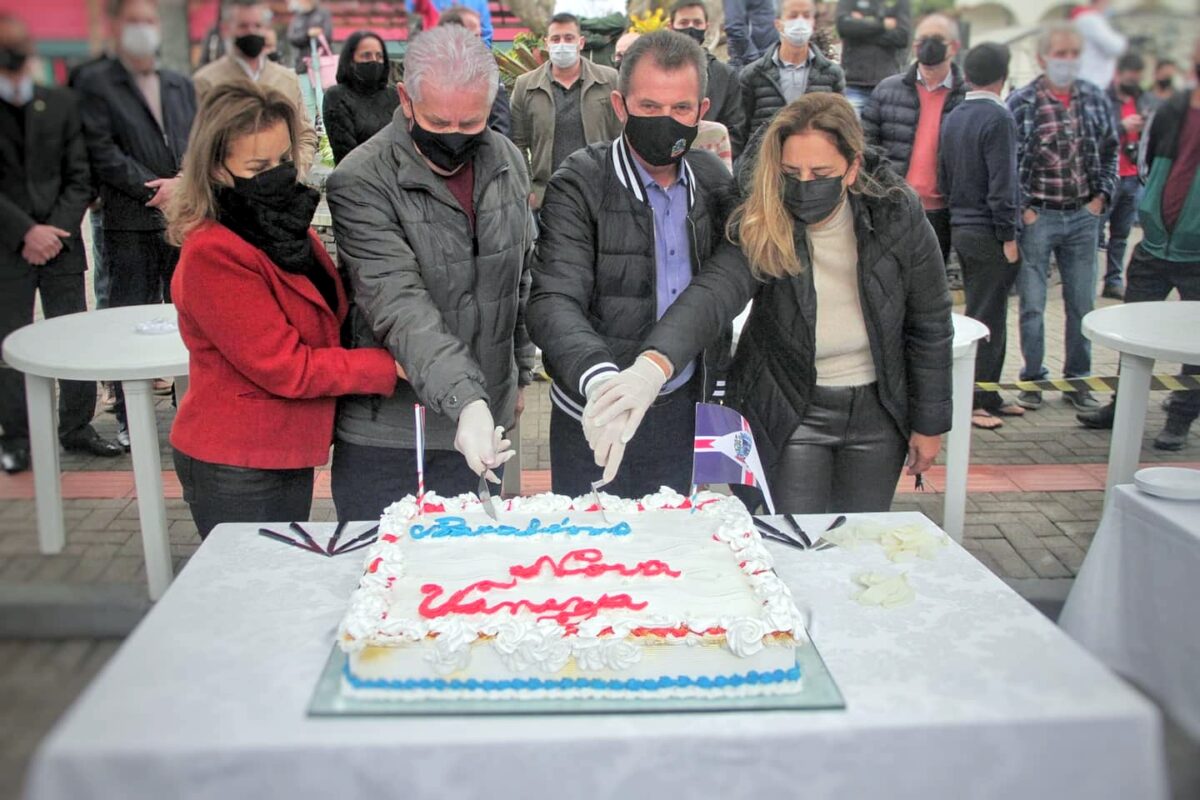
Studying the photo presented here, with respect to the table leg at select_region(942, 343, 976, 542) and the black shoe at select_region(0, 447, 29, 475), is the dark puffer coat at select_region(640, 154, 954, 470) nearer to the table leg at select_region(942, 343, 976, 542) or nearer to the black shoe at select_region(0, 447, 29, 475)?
the table leg at select_region(942, 343, 976, 542)

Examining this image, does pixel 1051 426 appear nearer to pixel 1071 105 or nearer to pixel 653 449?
pixel 1071 105

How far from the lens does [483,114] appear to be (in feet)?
6.86

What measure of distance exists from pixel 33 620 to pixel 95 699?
1.24ft

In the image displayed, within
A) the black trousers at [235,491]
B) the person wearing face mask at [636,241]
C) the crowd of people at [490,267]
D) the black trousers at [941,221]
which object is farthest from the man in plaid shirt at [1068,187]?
the black trousers at [235,491]

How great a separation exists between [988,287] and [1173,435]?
5.59 ft

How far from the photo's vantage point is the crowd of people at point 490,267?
75.5 inches

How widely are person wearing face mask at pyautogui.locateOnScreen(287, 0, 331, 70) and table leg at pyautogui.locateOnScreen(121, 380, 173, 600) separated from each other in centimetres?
107

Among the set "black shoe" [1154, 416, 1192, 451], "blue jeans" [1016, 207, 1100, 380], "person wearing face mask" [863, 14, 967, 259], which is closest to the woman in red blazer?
"black shoe" [1154, 416, 1192, 451]

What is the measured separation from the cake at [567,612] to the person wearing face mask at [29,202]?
751 mm

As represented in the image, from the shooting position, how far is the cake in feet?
4.52

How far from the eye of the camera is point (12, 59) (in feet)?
4.54

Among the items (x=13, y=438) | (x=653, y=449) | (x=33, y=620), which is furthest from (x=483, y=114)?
(x=33, y=620)

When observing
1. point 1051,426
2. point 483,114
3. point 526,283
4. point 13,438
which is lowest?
point 1051,426

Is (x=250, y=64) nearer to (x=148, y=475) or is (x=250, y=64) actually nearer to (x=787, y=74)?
(x=148, y=475)
